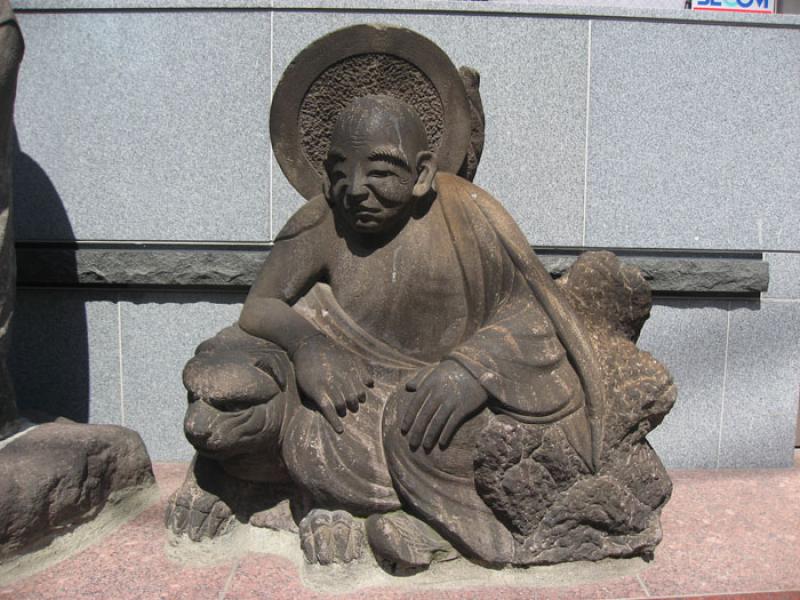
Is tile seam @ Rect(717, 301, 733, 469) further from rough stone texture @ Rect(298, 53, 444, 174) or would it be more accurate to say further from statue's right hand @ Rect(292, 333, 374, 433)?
statue's right hand @ Rect(292, 333, 374, 433)

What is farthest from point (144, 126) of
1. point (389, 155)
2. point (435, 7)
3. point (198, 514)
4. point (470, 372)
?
point (470, 372)

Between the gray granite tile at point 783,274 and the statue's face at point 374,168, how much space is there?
8.58 ft

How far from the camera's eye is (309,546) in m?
2.09

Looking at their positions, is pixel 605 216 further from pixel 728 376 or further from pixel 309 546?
pixel 309 546

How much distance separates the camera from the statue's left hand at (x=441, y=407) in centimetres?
201

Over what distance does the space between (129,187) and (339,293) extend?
200cm

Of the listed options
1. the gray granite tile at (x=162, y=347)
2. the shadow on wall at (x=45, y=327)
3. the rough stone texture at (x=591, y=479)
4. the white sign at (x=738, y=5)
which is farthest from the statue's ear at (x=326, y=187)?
the white sign at (x=738, y=5)

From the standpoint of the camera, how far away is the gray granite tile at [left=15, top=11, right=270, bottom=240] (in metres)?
3.64

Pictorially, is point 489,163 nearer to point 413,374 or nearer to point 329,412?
point 413,374

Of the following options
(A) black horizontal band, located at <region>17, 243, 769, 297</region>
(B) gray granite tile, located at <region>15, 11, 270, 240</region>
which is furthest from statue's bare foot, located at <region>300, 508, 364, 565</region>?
(B) gray granite tile, located at <region>15, 11, 270, 240</region>

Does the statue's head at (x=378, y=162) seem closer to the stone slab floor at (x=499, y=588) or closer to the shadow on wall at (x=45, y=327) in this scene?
the stone slab floor at (x=499, y=588)

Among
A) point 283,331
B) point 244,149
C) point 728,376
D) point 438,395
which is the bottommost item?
point 728,376

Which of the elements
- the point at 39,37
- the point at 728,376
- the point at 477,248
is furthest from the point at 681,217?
the point at 39,37

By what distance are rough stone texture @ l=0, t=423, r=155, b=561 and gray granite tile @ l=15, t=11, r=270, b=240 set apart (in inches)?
54.4
